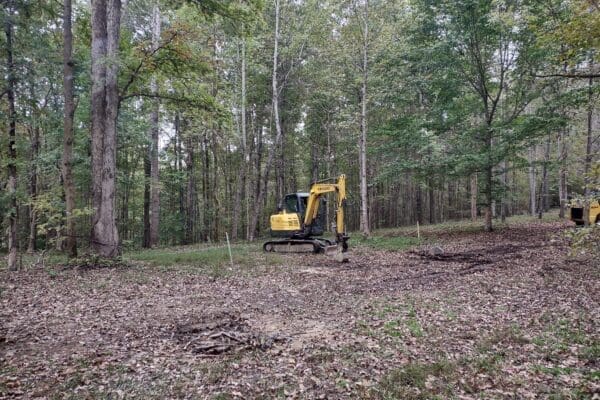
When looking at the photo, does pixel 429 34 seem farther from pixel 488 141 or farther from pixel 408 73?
pixel 488 141

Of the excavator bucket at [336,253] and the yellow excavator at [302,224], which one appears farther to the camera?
the yellow excavator at [302,224]

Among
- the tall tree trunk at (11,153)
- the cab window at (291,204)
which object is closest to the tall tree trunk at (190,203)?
the cab window at (291,204)

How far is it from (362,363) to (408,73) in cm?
1702

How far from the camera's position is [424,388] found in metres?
3.95

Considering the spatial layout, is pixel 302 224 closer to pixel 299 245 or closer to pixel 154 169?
pixel 299 245

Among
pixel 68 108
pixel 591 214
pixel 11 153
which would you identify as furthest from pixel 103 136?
pixel 591 214

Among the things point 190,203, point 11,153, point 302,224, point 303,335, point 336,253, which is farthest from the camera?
point 190,203

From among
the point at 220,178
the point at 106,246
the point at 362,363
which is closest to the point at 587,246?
the point at 362,363

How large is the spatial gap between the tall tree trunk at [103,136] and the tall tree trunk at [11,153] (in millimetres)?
1843

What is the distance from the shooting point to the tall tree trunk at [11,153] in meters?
9.44

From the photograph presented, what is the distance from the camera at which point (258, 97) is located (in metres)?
23.7

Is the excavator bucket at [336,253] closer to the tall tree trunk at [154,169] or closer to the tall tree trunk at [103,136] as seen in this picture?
the tall tree trunk at [103,136]

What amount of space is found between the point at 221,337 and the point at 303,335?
1.21 metres

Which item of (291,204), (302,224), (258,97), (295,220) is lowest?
(302,224)
